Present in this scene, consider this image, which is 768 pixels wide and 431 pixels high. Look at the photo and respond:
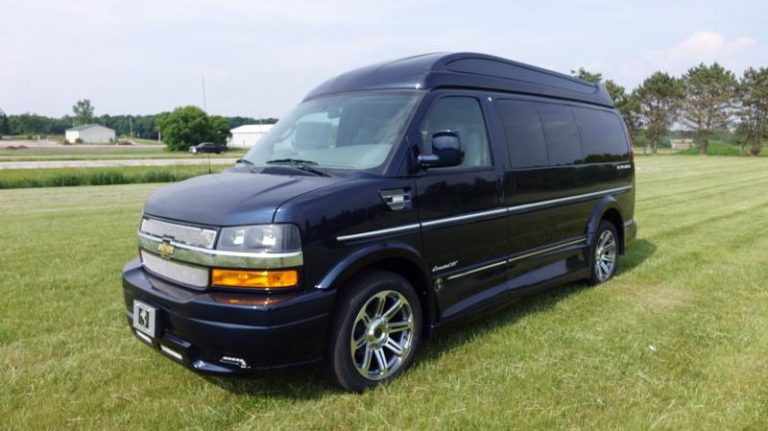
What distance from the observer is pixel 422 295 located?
377cm

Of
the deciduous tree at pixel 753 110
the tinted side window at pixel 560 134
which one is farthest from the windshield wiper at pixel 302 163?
the deciduous tree at pixel 753 110

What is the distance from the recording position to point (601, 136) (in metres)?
6.07

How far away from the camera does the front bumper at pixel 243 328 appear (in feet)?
9.53

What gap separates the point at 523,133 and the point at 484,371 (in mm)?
2140

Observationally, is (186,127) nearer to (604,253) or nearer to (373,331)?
(604,253)

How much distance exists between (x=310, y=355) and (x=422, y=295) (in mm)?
996

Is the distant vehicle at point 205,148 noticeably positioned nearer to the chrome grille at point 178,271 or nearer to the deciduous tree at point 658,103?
the chrome grille at point 178,271

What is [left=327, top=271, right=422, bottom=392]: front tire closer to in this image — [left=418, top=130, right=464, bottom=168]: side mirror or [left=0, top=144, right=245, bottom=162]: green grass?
[left=418, top=130, right=464, bottom=168]: side mirror

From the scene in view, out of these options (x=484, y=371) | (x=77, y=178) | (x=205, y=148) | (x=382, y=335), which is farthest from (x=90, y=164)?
(x=484, y=371)

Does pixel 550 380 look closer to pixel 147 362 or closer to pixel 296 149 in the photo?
pixel 296 149

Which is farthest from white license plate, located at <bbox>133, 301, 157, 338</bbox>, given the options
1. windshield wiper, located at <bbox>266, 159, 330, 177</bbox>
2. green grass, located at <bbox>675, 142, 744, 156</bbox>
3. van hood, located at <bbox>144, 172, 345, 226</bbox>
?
green grass, located at <bbox>675, 142, 744, 156</bbox>

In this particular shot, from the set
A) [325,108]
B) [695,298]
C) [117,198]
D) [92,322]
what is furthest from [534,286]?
[117,198]

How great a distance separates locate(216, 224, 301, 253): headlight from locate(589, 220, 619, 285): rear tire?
12.7ft

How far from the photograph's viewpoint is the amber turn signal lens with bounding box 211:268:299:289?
295 cm
